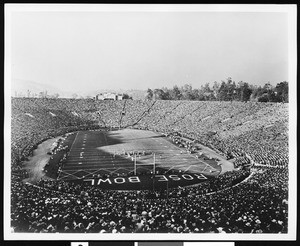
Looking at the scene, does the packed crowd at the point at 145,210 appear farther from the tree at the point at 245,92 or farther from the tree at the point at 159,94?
the tree at the point at 159,94

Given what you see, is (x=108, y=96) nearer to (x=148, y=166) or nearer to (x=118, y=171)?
(x=118, y=171)

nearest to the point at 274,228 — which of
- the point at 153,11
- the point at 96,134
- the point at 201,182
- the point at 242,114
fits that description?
the point at 201,182

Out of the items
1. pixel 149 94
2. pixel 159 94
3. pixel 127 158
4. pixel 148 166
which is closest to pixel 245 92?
pixel 159 94

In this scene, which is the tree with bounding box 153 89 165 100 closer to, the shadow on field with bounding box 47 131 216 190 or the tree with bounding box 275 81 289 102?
the shadow on field with bounding box 47 131 216 190

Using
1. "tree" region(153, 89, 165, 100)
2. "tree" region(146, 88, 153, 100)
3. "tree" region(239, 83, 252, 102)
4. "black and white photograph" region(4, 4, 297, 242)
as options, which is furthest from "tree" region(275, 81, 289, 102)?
"tree" region(146, 88, 153, 100)

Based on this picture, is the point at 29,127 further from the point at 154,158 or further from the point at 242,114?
the point at 242,114

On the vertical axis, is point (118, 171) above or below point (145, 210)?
above
